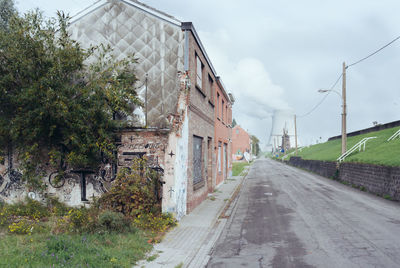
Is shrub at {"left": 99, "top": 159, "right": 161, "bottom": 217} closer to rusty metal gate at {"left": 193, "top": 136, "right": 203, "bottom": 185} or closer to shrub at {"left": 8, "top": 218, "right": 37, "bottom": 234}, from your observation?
shrub at {"left": 8, "top": 218, "right": 37, "bottom": 234}

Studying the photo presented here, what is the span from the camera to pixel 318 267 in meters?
5.50

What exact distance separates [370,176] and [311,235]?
1118 cm

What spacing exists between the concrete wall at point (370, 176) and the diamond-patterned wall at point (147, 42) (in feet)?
35.8

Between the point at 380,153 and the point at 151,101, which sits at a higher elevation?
the point at 151,101

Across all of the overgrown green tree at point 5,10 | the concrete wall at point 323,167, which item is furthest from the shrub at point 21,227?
the concrete wall at point 323,167

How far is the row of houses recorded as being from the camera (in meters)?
9.55

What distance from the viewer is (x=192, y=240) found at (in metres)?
7.48

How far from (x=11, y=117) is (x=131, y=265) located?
20.0ft

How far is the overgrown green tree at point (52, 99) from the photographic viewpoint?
324 inches

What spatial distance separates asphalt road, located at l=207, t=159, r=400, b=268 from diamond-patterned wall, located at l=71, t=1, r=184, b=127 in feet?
14.4

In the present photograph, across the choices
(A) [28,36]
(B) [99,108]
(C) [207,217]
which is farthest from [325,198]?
(A) [28,36]

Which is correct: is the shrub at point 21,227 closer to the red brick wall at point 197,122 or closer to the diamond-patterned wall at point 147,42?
the diamond-patterned wall at point 147,42

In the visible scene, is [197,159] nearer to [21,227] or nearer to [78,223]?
[78,223]

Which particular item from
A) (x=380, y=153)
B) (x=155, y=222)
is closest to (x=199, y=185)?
(x=155, y=222)
